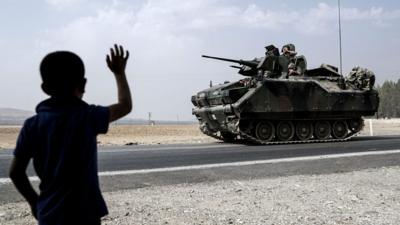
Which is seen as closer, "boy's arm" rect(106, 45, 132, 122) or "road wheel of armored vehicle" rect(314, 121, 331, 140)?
"boy's arm" rect(106, 45, 132, 122)

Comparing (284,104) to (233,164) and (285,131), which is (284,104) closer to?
(285,131)

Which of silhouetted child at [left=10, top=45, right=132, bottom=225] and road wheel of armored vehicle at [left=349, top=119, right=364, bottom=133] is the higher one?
silhouetted child at [left=10, top=45, right=132, bottom=225]

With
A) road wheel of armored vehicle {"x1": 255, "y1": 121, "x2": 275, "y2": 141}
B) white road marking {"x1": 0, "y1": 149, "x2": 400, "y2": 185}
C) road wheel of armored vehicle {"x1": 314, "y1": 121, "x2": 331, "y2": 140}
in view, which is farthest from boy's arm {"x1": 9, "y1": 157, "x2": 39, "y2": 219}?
road wheel of armored vehicle {"x1": 314, "y1": 121, "x2": 331, "y2": 140}

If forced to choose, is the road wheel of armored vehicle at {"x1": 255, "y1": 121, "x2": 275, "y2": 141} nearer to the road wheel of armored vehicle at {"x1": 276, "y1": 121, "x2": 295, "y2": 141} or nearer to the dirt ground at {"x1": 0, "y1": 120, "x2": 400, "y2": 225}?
the road wheel of armored vehicle at {"x1": 276, "y1": 121, "x2": 295, "y2": 141}

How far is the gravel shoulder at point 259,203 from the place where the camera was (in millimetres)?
5699

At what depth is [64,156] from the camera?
2.59 meters

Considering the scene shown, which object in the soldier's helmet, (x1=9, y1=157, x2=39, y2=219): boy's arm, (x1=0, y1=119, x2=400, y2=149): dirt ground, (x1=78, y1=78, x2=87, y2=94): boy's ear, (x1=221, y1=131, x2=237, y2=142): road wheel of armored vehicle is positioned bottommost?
(x1=0, y1=119, x2=400, y2=149): dirt ground

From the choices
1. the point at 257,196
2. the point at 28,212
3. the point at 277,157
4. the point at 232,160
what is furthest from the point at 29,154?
the point at 277,157

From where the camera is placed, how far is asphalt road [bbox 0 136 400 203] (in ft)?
29.2

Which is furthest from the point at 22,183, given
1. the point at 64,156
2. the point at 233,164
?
the point at 233,164

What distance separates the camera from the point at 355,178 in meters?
8.85

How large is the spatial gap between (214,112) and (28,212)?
524 inches

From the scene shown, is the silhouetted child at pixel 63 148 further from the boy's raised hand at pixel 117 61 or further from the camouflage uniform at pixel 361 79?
the camouflage uniform at pixel 361 79

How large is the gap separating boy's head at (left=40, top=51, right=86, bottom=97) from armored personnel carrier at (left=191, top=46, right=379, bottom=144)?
590 inches
